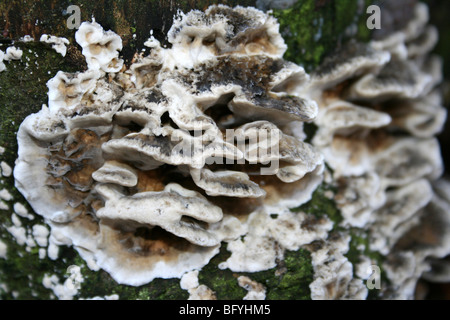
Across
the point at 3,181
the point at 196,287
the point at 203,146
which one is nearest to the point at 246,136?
the point at 203,146

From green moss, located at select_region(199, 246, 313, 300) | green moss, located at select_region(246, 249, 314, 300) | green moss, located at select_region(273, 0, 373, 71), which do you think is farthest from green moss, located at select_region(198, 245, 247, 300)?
green moss, located at select_region(273, 0, 373, 71)

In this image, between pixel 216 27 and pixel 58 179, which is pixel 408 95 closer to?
pixel 216 27

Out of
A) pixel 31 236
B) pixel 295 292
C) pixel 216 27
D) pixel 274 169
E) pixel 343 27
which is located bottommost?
pixel 295 292

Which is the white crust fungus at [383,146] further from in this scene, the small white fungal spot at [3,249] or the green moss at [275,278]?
the small white fungal spot at [3,249]

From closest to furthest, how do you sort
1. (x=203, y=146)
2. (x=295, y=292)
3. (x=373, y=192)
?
(x=203, y=146)
(x=295, y=292)
(x=373, y=192)

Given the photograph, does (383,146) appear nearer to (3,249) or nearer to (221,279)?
(221,279)

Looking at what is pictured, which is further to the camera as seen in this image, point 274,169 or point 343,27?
point 343,27

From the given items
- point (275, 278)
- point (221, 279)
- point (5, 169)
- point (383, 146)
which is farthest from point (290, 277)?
point (5, 169)

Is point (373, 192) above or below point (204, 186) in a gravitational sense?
above

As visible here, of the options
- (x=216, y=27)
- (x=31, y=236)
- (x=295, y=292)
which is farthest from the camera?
(x=295, y=292)
